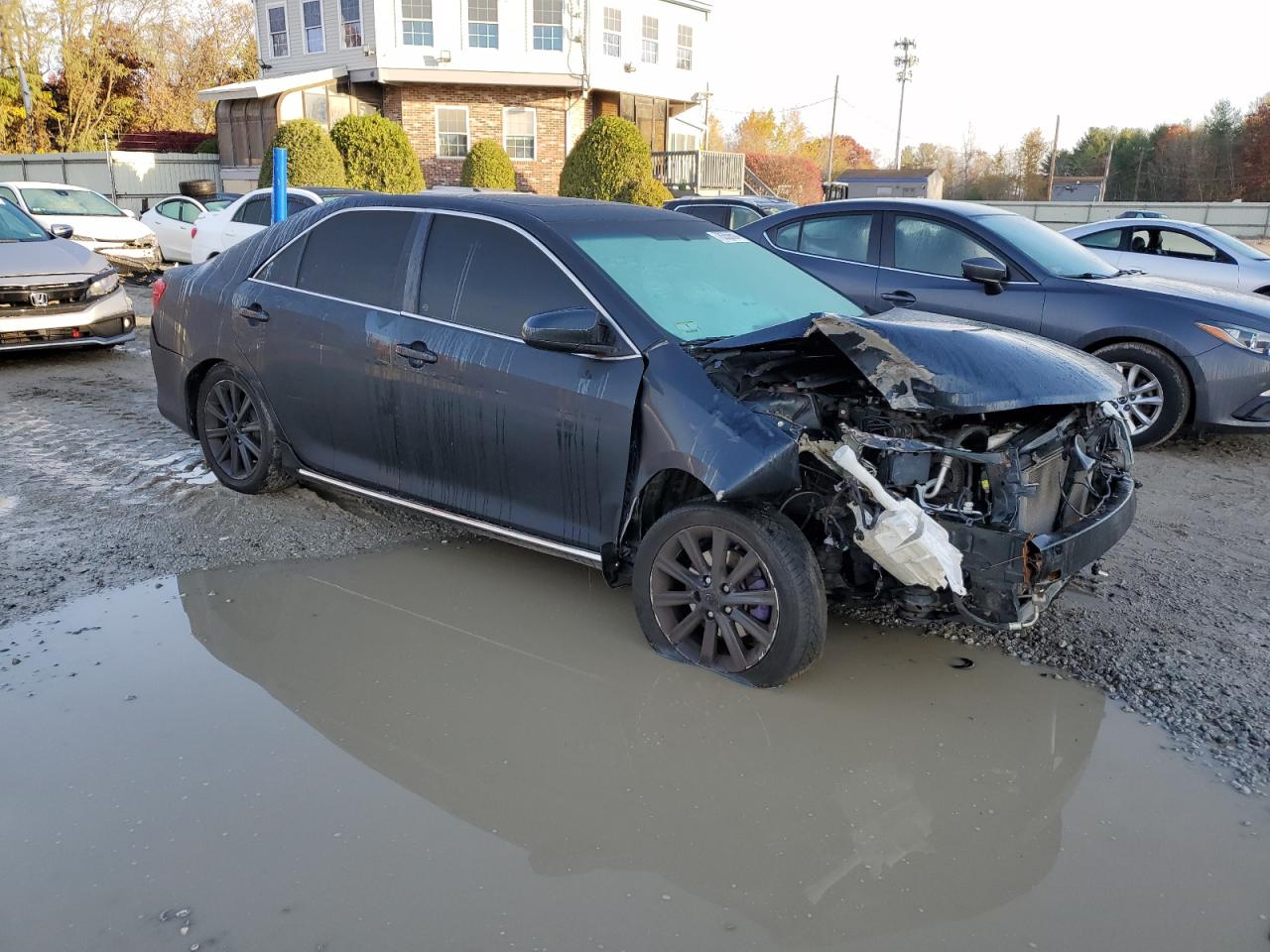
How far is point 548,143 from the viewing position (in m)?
30.4

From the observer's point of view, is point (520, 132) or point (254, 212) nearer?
point (254, 212)

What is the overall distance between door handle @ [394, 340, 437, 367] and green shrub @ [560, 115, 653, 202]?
20.8m

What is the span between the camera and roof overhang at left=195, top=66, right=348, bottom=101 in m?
28.2

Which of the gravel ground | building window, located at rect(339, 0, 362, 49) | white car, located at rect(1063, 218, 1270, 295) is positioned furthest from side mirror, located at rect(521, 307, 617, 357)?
building window, located at rect(339, 0, 362, 49)

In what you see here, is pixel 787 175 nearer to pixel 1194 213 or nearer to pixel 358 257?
pixel 1194 213

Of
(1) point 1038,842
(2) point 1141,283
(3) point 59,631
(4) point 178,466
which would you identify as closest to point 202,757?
Answer: (3) point 59,631

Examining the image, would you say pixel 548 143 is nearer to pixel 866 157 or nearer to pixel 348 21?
pixel 348 21

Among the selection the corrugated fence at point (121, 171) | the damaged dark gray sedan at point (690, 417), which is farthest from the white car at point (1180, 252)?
the corrugated fence at point (121, 171)

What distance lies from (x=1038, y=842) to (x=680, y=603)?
1463 mm

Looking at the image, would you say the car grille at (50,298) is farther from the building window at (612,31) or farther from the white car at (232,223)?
the building window at (612,31)

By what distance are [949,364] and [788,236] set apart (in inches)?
191

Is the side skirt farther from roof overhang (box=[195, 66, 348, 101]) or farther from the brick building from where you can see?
roof overhang (box=[195, 66, 348, 101])

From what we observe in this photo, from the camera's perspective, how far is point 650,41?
3192 centimetres

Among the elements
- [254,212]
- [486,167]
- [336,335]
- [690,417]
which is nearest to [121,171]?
[486,167]
